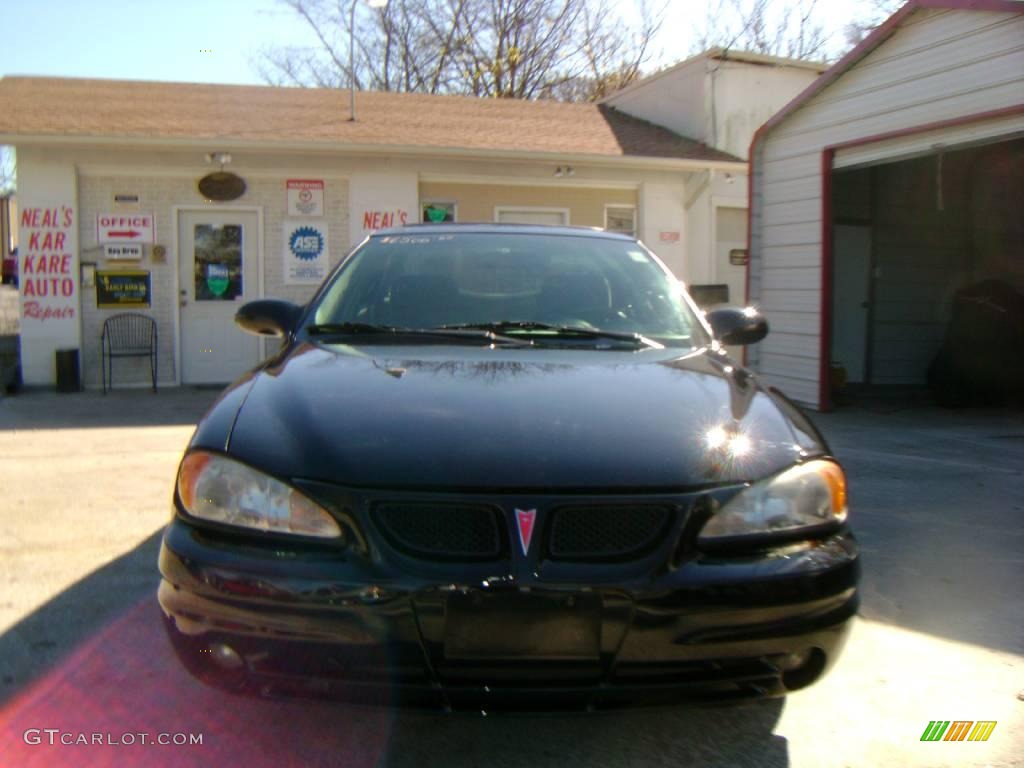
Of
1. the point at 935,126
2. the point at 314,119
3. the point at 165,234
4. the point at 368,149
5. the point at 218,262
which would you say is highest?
the point at 314,119

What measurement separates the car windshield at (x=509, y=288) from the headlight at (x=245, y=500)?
43.7 inches

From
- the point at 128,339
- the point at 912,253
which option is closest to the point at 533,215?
the point at 912,253

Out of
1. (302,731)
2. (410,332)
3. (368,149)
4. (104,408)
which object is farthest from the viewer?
(368,149)

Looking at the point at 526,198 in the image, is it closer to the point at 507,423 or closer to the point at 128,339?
the point at 128,339

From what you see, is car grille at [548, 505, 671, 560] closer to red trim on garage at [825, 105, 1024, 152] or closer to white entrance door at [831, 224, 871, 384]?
red trim on garage at [825, 105, 1024, 152]

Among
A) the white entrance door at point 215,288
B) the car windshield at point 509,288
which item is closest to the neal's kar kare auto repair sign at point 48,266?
the white entrance door at point 215,288

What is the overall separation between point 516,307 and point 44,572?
2.36 metres

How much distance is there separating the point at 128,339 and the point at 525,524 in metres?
9.84

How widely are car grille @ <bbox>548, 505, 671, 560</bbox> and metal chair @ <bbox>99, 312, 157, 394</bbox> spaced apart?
9456 millimetres

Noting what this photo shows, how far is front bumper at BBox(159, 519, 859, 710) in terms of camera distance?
6.60 ft

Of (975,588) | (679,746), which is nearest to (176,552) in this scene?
(679,746)

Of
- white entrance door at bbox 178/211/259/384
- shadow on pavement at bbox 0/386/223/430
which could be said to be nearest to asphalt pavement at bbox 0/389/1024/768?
shadow on pavement at bbox 0/386/223/430

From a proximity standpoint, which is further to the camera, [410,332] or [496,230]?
[496,230]

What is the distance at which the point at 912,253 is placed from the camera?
1175cm
